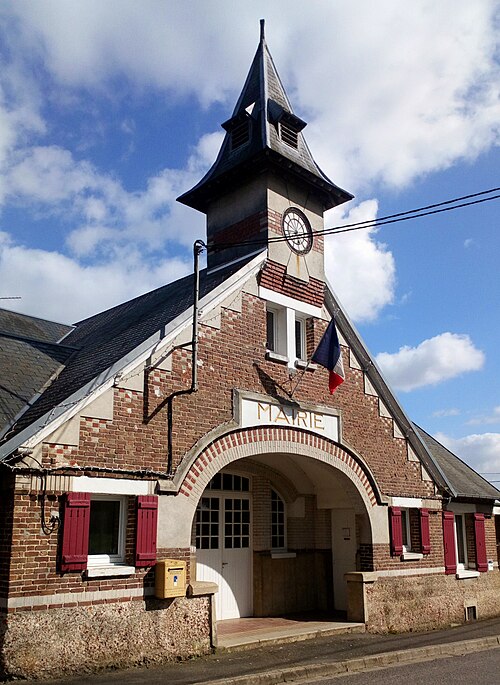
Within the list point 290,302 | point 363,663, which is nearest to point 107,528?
point 363,663

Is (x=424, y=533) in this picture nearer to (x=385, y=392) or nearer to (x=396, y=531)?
(x=396, y=531)

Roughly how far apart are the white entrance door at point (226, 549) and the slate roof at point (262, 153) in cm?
665

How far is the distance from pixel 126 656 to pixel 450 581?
8541 millimetres

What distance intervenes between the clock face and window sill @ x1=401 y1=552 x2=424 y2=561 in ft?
21.9

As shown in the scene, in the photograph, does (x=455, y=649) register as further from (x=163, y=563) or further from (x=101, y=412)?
(x=101, y=412)

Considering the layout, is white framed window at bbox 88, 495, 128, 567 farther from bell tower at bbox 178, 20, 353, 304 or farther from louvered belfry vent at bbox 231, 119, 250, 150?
louvered belfry vent at bbox 231, 119, 250, 150

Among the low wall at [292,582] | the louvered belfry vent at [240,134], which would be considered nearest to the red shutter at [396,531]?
the low wall at [292,582]

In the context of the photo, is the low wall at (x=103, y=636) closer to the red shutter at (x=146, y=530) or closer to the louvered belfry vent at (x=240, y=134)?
the red shutter at (x=146, y=530)

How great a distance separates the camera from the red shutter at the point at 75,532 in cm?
927

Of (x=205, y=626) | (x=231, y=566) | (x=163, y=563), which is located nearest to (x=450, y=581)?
(x=231, y=566)

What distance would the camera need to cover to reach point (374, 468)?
1436 centimetres

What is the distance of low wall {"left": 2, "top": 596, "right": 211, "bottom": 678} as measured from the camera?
872 cm

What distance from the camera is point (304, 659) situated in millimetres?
10500

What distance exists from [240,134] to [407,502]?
9.06 meters
